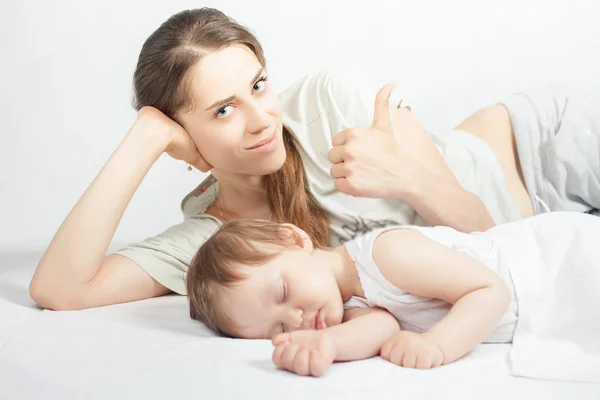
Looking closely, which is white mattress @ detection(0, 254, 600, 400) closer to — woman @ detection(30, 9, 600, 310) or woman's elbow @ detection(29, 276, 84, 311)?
woman's elbow @ detection(29, 276, 84, 311)

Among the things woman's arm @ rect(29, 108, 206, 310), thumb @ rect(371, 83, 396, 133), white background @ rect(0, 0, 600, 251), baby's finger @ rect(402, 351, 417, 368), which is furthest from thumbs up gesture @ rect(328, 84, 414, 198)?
white background @ rect(0, 0, 600, 251)

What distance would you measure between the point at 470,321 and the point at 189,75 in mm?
895

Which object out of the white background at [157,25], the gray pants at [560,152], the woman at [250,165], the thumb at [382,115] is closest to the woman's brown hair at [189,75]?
the woman at [250,165]

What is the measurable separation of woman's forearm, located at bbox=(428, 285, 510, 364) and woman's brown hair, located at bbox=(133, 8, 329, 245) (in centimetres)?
63

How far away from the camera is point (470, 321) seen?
1567 mm

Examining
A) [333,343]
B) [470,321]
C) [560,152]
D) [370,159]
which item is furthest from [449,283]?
[560,152]

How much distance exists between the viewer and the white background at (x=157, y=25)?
3.34 meters

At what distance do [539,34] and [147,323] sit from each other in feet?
7.59

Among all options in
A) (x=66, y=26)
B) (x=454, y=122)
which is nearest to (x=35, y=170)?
(x=66, y=26)

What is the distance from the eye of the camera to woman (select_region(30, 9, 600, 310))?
6.66 feet

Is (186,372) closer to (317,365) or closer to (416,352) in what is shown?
(317,365)

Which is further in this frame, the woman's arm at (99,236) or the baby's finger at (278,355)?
the woman's arm at (99,236)

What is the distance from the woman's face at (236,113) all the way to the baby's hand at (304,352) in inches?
24.6

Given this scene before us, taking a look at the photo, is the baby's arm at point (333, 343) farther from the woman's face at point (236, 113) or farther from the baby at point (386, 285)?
the woman's face at point (236, 113)
